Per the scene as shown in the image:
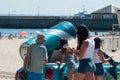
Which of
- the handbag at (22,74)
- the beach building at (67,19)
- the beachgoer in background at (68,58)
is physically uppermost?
the beachgoer in background at (68,58)

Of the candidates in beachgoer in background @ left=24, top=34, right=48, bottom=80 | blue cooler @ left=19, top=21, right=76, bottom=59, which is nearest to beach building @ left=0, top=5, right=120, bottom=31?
blue cooler @ left=19, top=21, right=76, bottom=59

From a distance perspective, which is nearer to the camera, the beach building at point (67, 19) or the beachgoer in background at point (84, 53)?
the beachgoer in background at point (84, 53)

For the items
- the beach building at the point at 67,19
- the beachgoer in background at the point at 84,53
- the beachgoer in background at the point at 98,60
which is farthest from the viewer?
the beach building at the point at 67,19

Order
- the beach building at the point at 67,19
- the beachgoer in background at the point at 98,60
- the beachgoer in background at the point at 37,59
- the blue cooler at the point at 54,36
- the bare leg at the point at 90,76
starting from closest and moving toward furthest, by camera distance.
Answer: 1. the bare leg at the point at 90,76
2. the beachgoer in background at the point at 37,59
3. the beachgoer in background at the point at 98,60
4. the blue cooler at the point at 54,36
5. the beach building at the point at 67,19

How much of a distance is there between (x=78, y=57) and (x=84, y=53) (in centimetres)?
37

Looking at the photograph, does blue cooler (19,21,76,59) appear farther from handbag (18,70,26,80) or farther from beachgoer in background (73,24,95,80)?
beachgoer in background (73,24,95,80)

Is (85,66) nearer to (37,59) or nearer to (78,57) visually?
(78,57)

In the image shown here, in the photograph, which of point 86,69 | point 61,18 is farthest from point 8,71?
point 61,18

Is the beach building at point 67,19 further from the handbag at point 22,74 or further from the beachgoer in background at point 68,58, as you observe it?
the handbag at point 22,74

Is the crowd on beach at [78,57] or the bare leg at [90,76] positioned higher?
the crowd on beach at [78,57]

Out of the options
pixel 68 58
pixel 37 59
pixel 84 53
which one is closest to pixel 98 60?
pixel 68 58

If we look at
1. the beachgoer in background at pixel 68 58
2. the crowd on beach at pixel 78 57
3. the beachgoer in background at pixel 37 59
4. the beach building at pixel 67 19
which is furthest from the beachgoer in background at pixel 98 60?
the beach building at pixel 67 19

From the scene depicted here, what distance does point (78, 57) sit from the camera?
807cm

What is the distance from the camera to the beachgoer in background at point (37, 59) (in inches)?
318
